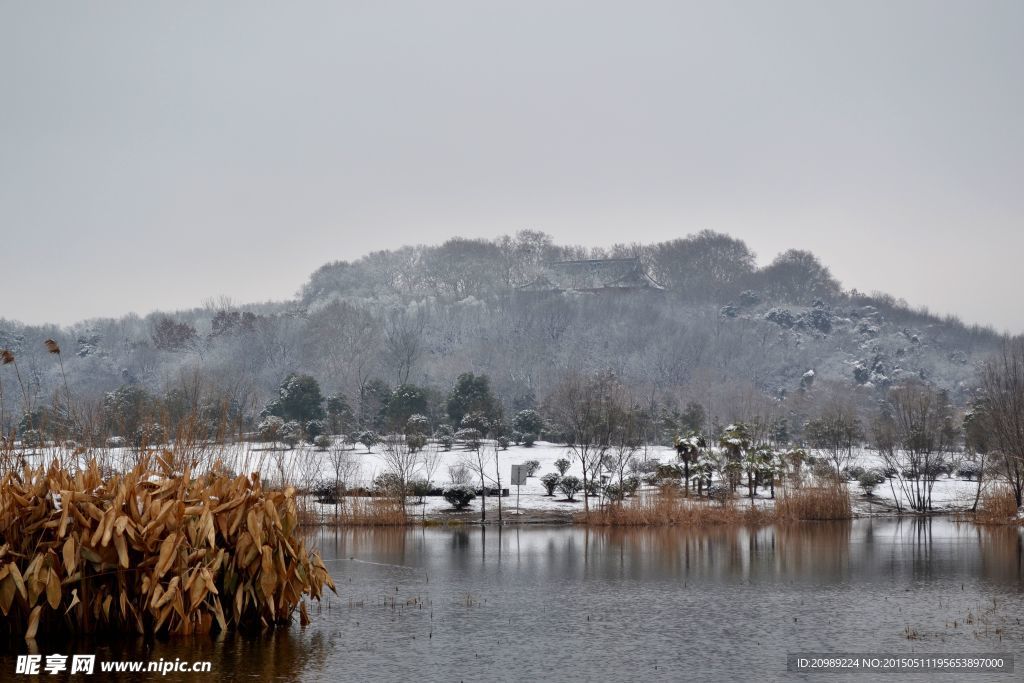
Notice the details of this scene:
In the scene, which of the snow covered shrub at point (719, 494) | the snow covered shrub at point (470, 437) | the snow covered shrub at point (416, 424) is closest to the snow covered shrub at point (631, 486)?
the snow covered shrub at point (719, 494)

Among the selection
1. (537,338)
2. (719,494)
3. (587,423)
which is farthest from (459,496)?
(537,338)

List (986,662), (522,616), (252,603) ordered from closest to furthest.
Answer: (986,662), (252,603), (522,616)

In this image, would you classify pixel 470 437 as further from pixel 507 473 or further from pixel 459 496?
pixel 459 496

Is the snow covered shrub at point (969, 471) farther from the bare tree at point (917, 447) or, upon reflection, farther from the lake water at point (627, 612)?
the lake water at point (627, 612)

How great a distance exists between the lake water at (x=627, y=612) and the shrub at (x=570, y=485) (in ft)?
35.8

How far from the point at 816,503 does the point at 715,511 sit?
344cm

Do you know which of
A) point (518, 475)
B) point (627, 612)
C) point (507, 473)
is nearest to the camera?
point (627, 612)

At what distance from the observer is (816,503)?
34.7 meters

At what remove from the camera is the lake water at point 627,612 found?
11703mm

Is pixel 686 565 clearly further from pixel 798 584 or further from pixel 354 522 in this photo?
pixel 354 522

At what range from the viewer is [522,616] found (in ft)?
49.6

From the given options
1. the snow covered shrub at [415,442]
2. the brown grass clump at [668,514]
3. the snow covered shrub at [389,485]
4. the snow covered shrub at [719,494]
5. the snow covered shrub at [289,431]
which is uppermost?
A: the snow covered shrub at [289,431]

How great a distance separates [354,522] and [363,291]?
10242cm

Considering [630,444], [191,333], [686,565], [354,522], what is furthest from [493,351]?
[686,565]
